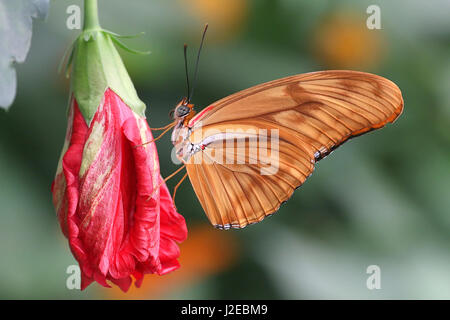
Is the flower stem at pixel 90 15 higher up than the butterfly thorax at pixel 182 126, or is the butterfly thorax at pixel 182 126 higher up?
the flower stem at pixel 90 15

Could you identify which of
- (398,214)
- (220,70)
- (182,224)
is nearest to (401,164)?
(398,214)

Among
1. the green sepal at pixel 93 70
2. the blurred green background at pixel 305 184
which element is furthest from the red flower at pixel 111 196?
the blurred green background at pixel 305 184

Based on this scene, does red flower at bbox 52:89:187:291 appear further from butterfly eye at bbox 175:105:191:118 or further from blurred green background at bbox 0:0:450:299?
blurred green background at bbox 0:0:450:299

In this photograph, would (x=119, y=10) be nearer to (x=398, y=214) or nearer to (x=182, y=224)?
(x=182, y=224)

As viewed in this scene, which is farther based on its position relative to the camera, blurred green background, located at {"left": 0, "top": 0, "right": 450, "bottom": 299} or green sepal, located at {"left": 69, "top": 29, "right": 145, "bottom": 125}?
blurred green background, located at {"left": 0, "top": 0, "right": 450, "bottom": 299}

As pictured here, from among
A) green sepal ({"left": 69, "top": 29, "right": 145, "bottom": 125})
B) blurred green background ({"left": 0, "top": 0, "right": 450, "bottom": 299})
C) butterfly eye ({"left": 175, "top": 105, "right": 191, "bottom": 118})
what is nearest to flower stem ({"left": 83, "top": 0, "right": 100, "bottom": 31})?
green sepal ({"left": 69, "top": 29, "right": 145, "bottom": 125})

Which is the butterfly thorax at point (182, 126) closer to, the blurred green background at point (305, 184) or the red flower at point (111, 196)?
the red flower at point (111, 196)

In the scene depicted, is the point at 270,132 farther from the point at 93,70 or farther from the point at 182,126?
the point at 93,70
